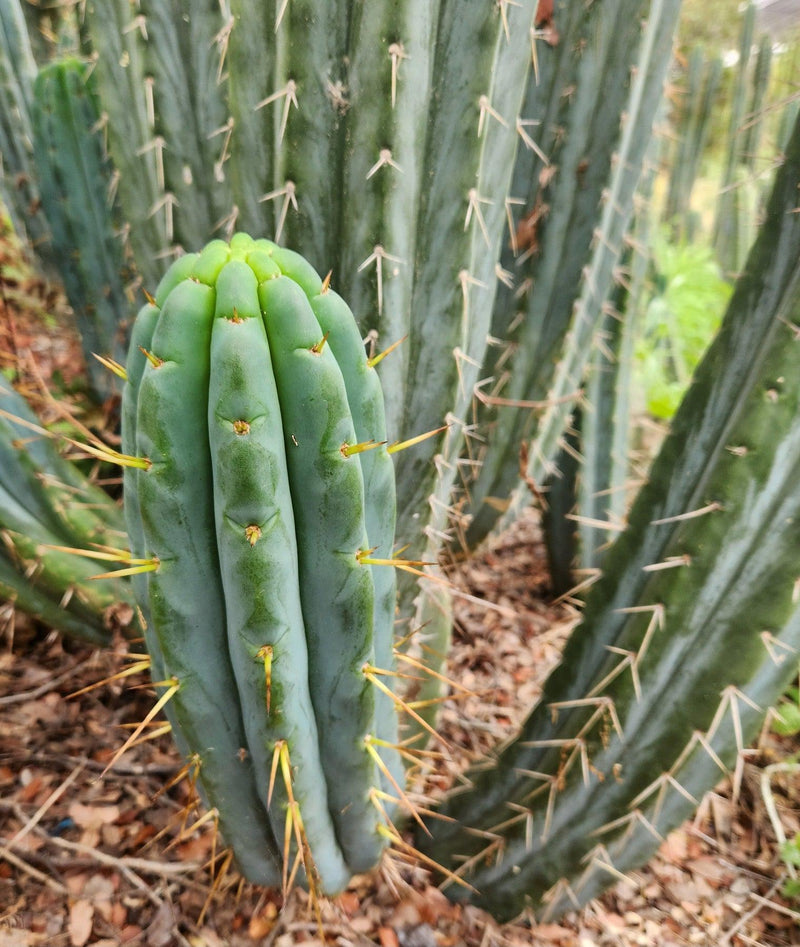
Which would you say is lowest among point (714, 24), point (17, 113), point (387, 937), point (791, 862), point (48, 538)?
point (791, 862)

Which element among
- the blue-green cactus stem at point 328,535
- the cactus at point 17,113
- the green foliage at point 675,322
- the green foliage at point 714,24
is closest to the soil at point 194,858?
the blue-green cactus stem at point 328,535

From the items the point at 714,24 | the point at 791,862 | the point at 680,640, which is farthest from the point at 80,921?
the point at 714,24

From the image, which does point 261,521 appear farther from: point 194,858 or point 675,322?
point 675,322

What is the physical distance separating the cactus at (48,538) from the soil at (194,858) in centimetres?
11

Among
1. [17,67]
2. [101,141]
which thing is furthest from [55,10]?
[101,141]

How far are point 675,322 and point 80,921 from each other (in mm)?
4571

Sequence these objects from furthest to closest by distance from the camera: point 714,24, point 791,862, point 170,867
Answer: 1. point 714,24
2. point 791,862
3. point 170,867

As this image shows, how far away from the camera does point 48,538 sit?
170 cm

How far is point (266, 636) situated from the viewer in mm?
962

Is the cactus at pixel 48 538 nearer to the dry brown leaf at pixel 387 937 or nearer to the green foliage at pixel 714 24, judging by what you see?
the dry brown leaf at pixel 387 937

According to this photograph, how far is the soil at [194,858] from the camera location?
142 cm

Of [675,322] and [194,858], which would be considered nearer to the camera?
[194,858]

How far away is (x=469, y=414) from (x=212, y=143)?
1024mm

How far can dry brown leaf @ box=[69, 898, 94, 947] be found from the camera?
136cm
